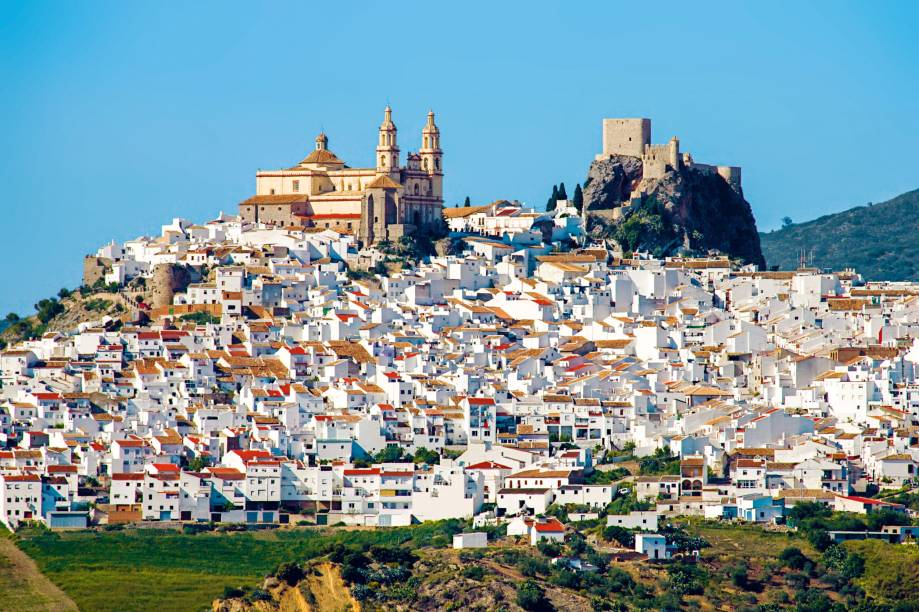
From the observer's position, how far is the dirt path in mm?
54125

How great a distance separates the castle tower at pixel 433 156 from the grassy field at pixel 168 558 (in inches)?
1072

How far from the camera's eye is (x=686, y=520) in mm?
56156

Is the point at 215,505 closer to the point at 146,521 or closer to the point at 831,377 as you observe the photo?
the point at 146,521

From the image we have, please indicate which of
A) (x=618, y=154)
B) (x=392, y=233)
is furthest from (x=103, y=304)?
(x=618, y=154)

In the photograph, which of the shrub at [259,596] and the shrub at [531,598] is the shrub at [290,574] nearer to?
the shrub at [259,596]

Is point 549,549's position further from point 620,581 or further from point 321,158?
point 321,158

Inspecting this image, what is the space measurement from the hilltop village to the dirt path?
2.38 meters

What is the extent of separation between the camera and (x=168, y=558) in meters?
56.4

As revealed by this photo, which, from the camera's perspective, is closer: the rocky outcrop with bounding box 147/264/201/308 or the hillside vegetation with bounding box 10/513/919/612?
the hillside vegetation with bounding box 10/513/919/612

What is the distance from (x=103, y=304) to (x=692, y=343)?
1879cm

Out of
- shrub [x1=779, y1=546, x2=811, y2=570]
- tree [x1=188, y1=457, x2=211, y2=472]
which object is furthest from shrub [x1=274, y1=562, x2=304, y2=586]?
shrub [x1=779, y1=546, x2=811, y2=570]

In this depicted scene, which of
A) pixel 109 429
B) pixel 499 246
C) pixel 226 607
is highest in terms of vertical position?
pixel 499 246

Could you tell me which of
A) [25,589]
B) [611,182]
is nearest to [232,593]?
[25,589]

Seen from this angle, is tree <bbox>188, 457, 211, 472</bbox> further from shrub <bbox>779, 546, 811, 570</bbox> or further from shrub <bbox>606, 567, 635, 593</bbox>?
shrub <bbox>779, 546, 811, 570</bbox>
